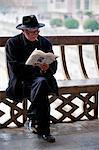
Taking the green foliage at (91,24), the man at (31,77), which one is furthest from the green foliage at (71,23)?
the man at (31,77)

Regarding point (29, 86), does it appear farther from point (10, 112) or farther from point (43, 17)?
point (43, 17)

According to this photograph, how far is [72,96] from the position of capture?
3.95m

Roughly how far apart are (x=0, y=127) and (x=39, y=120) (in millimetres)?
632

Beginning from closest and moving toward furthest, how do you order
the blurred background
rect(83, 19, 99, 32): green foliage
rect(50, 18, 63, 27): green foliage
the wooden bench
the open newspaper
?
the open newspaper
the wooden bench
the blurred background
rect(50, 18, 63, 27): green foliage
rect(83, 19, 99, 32): green foliage

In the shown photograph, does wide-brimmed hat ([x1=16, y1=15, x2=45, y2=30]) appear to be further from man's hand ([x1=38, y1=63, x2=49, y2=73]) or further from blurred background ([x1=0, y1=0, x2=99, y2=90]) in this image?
blurred background ([x1=0, y1=0, x2=99, y2=90])

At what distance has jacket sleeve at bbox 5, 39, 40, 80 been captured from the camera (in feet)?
10.7

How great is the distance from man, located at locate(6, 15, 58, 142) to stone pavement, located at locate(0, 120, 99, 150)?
0.11 metres

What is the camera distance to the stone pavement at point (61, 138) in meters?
3.12

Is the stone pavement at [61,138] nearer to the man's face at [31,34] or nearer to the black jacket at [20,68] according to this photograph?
the black jacket at [20,68]

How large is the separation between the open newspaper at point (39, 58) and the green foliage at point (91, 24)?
1482 mm

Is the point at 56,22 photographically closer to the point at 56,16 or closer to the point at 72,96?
the point at 56,16

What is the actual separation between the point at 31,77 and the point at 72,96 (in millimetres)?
765

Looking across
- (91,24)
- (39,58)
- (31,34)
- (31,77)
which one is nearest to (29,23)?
(31,34)

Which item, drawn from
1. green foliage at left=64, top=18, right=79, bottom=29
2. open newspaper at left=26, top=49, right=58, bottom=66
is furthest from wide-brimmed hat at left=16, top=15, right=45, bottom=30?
green foliage at left=64, top=18, right=79, bottom=29
